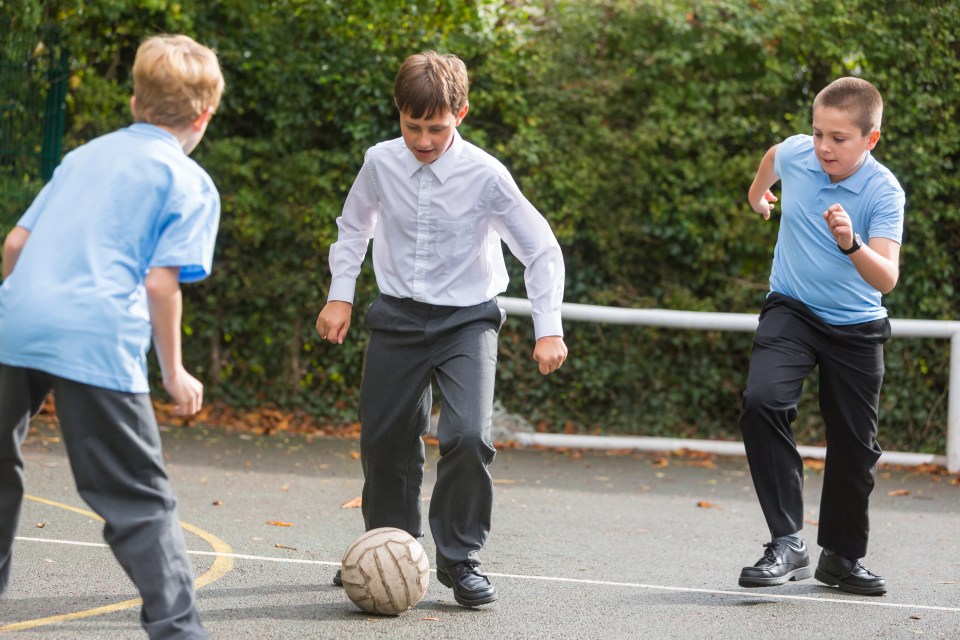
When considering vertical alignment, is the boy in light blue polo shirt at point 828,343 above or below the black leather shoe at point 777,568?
above

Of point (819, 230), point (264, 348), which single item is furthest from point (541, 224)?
point (264, 348)

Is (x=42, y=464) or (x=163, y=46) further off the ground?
(x=163, y=46)

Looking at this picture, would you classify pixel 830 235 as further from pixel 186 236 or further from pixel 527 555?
pixel 186 236

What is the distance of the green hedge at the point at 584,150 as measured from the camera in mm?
9102

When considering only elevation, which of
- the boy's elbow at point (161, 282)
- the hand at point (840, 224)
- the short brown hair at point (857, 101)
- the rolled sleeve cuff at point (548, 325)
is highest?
the short brown hair at point (857, 101)

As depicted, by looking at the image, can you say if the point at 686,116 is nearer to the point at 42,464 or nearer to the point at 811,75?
the point at 811,75

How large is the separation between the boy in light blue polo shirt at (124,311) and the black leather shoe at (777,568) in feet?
7.24

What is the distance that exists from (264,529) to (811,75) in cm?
581

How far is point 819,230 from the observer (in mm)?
4730

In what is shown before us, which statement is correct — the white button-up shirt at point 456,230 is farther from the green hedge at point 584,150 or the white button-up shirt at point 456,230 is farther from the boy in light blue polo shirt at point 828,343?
the green hedge at point 584,150

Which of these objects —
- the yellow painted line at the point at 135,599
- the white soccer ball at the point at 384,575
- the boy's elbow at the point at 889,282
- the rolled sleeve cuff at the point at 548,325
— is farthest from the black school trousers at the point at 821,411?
the yellow painted line at the point at 135,599

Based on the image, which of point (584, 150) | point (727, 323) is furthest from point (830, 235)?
point (584, 150)

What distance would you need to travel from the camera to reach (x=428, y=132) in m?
4.27

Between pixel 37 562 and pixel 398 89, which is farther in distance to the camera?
pixel 37 562
